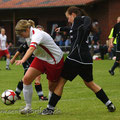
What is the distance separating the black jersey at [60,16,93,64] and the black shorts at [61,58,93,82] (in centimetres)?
7

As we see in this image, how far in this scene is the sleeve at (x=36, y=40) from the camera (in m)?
7.43

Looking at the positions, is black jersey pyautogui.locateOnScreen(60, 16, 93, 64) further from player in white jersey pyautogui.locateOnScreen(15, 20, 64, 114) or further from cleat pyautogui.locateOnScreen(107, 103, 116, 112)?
cleat pyautogui.locateOnScreen(107, 103, 116, 112)

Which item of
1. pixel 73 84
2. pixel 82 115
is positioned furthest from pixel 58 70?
pixel 73 84

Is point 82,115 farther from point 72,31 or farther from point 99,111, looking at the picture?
point 72,31

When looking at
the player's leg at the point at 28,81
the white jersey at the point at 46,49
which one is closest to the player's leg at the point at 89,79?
the white jersey at the point at 46,49

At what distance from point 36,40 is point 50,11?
1189 inches

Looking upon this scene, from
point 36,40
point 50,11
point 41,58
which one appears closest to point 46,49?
point 41,58

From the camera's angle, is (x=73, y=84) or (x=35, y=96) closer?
(x=35, y=96)

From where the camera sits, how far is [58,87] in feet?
25.8

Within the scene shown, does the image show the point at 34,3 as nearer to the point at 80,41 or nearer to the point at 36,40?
the point at 80,41

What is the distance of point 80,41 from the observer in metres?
7.74

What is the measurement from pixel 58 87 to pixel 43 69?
15.8 inches

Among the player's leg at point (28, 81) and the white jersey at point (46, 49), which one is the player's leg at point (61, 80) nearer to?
the white jersey at point (46, 49)

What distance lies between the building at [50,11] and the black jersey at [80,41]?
83.7ft
